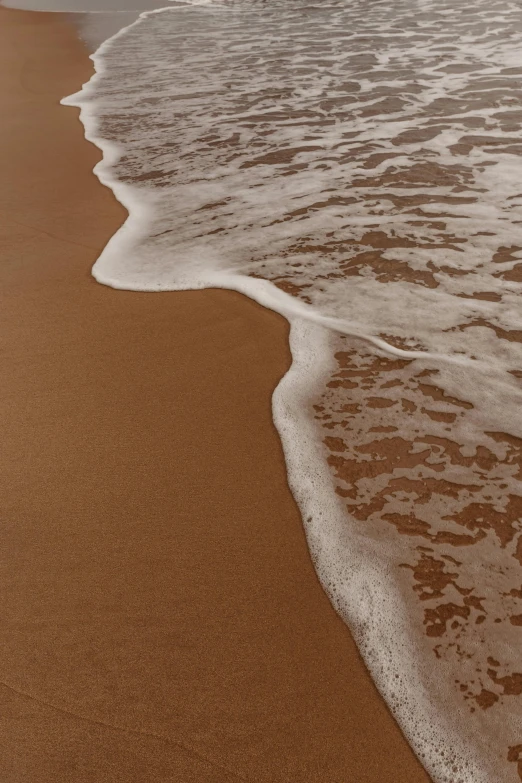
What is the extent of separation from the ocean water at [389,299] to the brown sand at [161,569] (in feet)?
0.42

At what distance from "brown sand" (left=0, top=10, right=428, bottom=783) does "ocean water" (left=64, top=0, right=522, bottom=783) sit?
0.13 meters

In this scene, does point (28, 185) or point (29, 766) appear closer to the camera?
point (29, 766)

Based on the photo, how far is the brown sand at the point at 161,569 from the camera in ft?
4.90

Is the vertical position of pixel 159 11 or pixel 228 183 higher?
pixel 159 11

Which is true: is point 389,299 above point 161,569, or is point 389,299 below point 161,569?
above

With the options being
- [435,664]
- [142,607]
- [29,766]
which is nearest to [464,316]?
[435,664]

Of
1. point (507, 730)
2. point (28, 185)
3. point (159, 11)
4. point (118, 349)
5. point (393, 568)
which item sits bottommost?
point (507, 730)

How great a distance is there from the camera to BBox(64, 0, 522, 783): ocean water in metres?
1.70

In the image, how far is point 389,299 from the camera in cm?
314

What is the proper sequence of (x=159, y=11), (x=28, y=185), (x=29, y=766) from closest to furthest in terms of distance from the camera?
1. (x=29, y=766)
2. (x=28, y=185)
3. (x=159, y=11)

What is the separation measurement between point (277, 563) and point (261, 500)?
0.27 m

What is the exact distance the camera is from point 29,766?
1463 mm

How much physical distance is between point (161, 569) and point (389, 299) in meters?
1.91

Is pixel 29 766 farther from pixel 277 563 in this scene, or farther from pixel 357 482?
pixel 357 482
